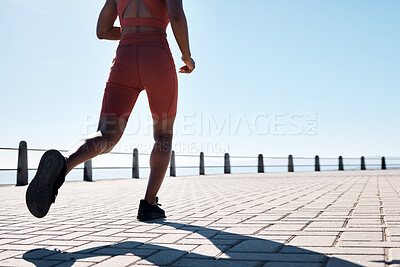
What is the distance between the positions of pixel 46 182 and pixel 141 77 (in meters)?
1.11

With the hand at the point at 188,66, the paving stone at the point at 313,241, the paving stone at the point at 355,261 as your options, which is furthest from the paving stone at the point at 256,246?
the hand at the point at 188,66

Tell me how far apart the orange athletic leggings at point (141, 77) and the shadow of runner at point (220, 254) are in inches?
43.8

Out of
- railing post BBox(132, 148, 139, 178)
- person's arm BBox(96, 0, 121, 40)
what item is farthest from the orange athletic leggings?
railing post BBox(132, 148, 139, 178)

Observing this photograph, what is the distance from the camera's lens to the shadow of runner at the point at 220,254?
200cm

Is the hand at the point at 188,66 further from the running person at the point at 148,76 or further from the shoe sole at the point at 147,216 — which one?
the shoe sole at the point at 147,216

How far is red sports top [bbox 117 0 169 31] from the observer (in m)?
3.36

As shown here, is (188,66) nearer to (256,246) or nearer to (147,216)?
(147,216)

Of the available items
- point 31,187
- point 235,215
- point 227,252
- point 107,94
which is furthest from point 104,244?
point 235,215


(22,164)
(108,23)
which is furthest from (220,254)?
(22,164)

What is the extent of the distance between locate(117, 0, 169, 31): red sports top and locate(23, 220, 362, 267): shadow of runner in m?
1.72

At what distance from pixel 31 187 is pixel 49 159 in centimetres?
20

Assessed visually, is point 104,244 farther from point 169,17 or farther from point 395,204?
point 395,204

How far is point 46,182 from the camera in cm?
256

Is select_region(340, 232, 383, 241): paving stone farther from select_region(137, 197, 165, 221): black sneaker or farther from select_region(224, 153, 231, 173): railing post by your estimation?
select_region(224, 153, 231, 173): railing post
